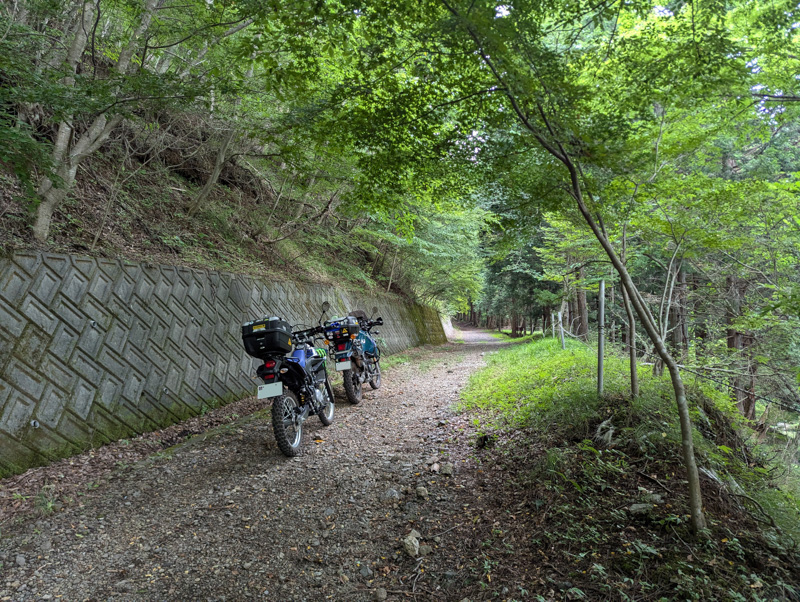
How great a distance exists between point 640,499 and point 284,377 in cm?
337

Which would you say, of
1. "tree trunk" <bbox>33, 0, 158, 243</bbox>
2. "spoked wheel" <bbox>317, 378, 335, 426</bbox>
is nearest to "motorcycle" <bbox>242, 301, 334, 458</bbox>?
"spoked wheel" <bbox>317, 378, 335, 426</bbox>

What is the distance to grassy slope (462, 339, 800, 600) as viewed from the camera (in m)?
2.10

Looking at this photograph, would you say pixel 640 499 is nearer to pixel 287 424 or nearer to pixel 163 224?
pixel 287 424

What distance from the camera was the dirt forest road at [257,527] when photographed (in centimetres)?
233

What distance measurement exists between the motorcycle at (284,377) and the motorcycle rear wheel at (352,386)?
3.85 feet

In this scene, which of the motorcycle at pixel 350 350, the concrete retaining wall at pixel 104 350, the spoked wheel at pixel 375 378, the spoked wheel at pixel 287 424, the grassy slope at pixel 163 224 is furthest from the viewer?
the spoked wheel at pixel 375 378

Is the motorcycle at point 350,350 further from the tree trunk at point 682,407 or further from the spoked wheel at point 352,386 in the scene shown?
the tree trunk at point 682,407

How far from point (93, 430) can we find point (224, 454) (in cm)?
135

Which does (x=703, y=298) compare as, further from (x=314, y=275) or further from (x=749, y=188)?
(x=314, y=275)

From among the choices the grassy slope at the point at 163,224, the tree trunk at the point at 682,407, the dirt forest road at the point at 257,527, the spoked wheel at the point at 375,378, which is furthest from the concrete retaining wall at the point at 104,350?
the tree trunk at the point at 682,407

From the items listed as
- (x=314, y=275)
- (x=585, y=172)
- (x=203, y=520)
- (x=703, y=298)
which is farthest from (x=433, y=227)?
(x=203, y=520)

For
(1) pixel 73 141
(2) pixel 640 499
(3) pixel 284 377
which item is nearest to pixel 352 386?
(3) pixel 284 377

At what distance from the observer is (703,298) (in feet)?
28.1

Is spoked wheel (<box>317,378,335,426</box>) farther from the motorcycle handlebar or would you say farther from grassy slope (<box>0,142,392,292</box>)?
grassy slope (<box>0,142,392,292</box>)
